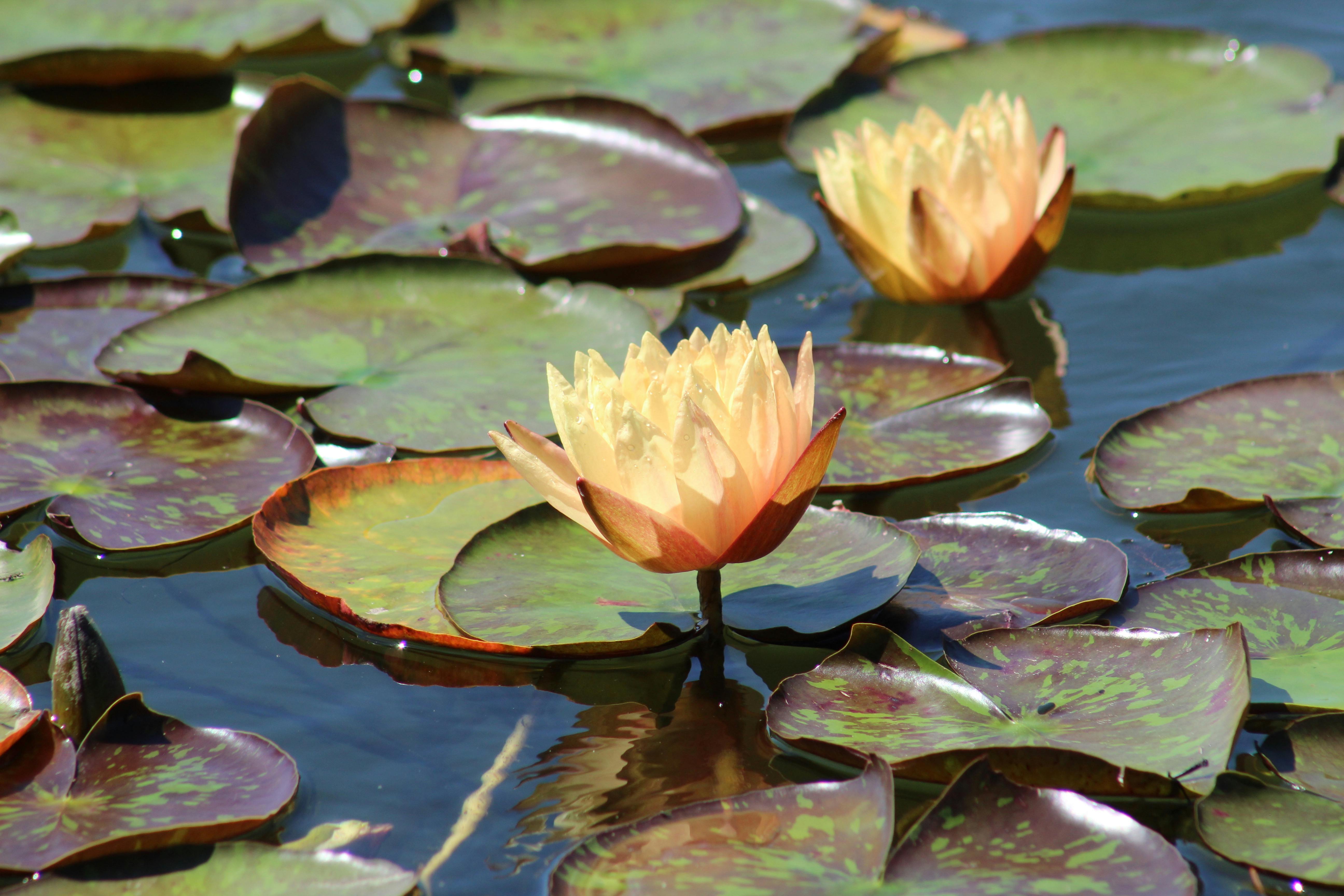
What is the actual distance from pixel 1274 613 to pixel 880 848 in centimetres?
85

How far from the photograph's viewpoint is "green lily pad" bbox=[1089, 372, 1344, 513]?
7.29 feet

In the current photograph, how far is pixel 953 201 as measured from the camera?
2.71 meters

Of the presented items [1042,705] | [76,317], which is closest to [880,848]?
[1042,705]

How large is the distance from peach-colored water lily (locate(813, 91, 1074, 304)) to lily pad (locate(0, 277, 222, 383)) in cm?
158

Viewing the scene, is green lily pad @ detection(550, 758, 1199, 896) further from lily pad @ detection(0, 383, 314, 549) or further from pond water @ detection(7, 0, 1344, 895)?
lily pad @ detection(0, 383, 314, 549)

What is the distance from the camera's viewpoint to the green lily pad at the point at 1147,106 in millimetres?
3486

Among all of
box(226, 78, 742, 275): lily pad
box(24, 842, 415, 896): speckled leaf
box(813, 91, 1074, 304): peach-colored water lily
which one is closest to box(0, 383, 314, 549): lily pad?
box(226, 78, 742, 275): lily pad

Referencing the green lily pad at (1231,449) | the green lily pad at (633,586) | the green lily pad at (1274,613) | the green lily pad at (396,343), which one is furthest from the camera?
the green lily pad at (396,343)

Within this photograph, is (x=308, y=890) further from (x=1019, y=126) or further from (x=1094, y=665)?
(x=1019, y=126)

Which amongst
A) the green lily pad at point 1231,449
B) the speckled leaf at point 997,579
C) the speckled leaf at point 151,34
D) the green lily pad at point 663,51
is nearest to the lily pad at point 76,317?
the speckled leaf at point 151,34

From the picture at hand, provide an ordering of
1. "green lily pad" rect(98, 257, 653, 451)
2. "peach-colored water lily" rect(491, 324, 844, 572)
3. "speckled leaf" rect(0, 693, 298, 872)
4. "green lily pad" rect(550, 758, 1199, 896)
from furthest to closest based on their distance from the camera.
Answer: "green lily pad" rect(98, 257, 653, 451), "peach-colored water lily" rect(491, 324, 844, 572), "speckled leaf" rect(0, 693, 298, 872), "green lily pad" rect(550, 758, 1199, 896)

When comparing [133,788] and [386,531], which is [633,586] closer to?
[386,531]

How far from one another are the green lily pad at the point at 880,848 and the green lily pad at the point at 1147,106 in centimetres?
241

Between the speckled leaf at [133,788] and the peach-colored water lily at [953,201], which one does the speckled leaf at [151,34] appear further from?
the speckled leaf at [133,788]
